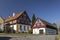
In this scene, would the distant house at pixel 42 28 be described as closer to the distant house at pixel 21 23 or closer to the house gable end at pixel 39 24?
the house gable end at pixel 39 24

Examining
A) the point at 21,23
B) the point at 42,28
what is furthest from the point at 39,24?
the point at 21,23

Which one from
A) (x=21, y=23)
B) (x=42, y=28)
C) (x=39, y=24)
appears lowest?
(x=42, y=28)

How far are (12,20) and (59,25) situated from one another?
34.4 metres

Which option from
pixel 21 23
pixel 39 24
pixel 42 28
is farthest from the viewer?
pixel 39 24

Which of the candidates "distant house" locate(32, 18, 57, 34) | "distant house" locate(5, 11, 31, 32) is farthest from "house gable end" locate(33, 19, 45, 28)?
"distant house" locate(5, 11, 31, 32)

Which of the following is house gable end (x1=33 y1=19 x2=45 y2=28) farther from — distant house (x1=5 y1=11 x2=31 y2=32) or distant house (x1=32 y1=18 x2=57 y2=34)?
distant house (x1=5 y1=11 x2=31 y2=32)

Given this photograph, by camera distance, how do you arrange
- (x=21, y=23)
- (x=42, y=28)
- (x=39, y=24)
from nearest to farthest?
(x=21, y=23)
(x=42, y=28)
(x=39, y=24)

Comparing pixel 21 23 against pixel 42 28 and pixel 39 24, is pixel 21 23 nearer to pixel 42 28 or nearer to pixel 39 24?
pixel 39 24

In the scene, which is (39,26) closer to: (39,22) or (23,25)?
(39,22)

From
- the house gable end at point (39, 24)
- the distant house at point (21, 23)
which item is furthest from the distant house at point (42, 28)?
the distant house at point (21, 23)

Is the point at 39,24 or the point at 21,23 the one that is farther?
the point at 39,24

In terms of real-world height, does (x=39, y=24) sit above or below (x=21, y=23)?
below

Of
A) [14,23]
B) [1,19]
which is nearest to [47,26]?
[14,23]

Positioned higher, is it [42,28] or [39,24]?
[39,24]
